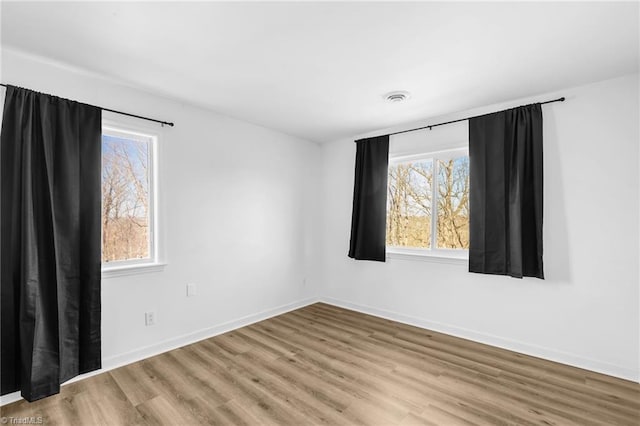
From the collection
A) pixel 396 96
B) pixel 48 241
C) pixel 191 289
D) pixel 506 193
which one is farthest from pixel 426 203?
pixel 48 241

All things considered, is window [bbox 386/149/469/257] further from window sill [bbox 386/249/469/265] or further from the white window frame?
the white window frame

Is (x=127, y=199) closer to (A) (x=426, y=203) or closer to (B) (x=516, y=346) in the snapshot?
(A) (x=426, y=203)

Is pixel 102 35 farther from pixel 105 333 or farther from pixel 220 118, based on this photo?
pixel 105 333

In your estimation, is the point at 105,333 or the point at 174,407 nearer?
the point at 174,407

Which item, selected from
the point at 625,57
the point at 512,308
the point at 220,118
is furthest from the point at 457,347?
the point at 220,118

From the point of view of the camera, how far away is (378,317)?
3971mm

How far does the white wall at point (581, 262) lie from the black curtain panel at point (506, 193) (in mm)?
122

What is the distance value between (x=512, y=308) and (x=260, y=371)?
8.08 ft

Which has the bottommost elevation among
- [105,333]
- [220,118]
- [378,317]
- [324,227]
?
[378,317]

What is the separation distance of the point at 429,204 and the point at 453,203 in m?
0.28

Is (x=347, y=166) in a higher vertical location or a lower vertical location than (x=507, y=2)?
lower

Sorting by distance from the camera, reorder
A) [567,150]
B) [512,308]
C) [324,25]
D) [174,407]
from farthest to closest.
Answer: [512,308], [567,150], [174,407], [324,25]

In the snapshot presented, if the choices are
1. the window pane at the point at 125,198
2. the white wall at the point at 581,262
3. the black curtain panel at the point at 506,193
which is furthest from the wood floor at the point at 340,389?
the window pane at the point at 125,198

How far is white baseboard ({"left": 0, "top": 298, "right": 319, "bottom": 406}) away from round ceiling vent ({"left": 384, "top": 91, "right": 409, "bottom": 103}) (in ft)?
9.49
